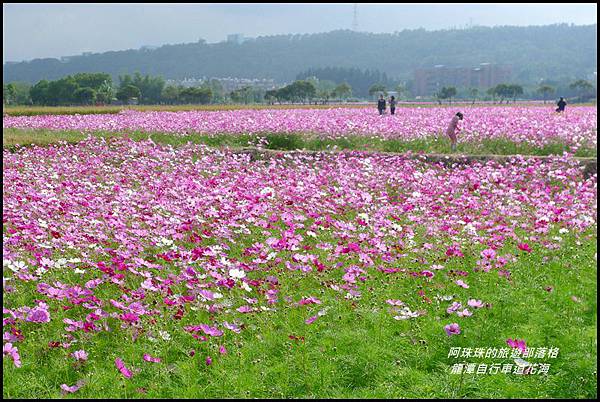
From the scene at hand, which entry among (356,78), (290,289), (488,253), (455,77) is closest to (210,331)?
(290,289)

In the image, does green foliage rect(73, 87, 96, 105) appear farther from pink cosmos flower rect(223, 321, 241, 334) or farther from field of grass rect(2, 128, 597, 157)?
pink cosmos flower rect(223, 321, 241, 334)

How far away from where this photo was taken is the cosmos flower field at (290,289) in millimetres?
3748

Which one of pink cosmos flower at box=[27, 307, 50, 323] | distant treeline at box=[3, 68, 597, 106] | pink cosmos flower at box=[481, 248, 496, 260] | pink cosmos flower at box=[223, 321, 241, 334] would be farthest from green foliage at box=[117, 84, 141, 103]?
pink cosmos flower at box=[223, 321, 241, 334]

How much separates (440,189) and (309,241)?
301cm

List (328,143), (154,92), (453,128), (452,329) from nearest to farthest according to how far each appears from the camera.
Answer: (452,329) < (453,128) < (328,143) < (154,92)

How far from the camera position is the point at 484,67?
186875 mm

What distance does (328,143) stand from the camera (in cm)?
1506

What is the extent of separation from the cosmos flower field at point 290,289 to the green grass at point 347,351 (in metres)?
0.02

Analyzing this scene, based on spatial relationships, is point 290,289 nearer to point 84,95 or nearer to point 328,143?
point 328,143

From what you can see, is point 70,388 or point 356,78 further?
point 356,78

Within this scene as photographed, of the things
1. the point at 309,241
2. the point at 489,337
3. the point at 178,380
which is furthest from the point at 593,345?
the point at 309,241

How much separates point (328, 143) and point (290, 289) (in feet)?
33.3

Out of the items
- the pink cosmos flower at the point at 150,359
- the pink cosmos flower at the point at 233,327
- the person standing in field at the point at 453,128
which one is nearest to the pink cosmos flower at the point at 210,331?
the pink cosmos flower at the point at 233,327

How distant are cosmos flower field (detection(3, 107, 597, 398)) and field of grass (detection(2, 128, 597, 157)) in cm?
464
